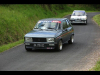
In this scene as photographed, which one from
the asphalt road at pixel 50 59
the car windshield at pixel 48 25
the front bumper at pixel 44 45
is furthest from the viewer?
the car windshield at pixel 48 25

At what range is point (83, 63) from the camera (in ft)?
35.5

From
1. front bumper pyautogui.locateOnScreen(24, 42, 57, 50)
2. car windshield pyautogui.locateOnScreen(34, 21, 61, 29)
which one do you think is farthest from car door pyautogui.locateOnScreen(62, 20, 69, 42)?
front bumper pyautogui.locateOnScreen(24, 42, 57, 50)

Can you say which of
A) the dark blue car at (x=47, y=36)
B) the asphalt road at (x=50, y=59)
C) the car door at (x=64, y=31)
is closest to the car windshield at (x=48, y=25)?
the dark blue car at (x=47, y=36)

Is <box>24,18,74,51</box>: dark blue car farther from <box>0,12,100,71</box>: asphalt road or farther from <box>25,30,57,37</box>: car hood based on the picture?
<box>0,12,100,71</box>: asphalt road

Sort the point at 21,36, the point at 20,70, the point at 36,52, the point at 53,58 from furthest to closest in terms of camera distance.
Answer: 1. the point at 21,36
2. the point at 36,52
3. the point at 53,58
4. the point at 20,70

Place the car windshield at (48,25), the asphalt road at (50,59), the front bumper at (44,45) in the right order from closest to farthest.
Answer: the asphalt road at (50,59), the front bumper at (44,45), the car windshield at (48,25)

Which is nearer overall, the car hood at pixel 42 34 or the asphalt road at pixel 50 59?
the asphalt road at pixel 50 59

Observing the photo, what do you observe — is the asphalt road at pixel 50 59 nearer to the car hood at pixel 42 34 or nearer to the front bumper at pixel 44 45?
the front bumper at pixel 44 45

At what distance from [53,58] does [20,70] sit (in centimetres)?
273

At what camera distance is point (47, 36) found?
1327 centimetres

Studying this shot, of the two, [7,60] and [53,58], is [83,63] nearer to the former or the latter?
[53,58]

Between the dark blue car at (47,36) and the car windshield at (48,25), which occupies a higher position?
the car windshield at (48,25)

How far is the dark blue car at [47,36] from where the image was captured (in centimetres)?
1329
